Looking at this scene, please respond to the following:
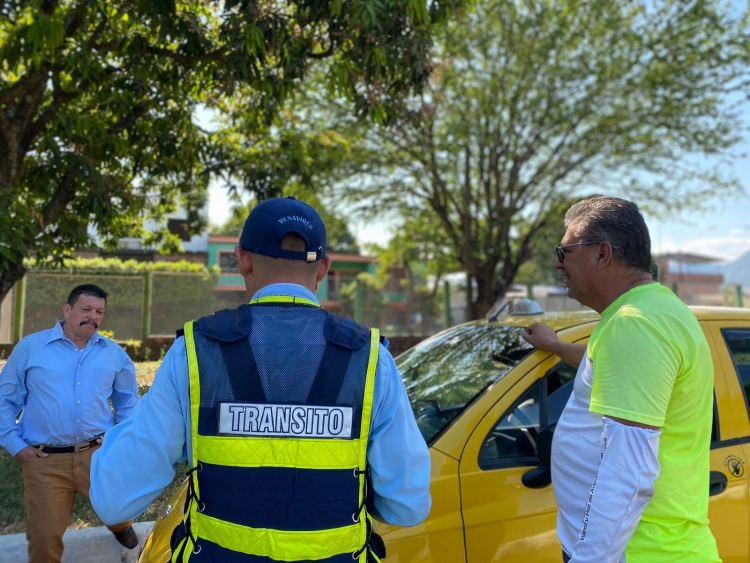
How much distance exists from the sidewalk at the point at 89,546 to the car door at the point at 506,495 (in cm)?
244

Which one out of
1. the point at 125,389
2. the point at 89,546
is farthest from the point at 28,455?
the point at 89,546

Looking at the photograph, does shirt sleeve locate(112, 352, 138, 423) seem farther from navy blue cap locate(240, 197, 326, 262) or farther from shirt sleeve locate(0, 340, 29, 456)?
navy blue cap locate(240, 197, 326, 262)

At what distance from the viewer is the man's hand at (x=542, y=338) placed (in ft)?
8.93

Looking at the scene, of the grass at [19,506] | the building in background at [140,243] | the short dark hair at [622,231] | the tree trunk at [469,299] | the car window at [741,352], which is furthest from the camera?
the tree trunk at [469,299]

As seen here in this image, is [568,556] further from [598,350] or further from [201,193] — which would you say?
[201,193]

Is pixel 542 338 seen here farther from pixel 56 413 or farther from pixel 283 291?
pixel 56 413

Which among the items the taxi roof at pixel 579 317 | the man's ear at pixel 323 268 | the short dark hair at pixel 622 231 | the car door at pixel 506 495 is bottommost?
the car door at pixel 506 495

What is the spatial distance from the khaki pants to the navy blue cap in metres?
2.60

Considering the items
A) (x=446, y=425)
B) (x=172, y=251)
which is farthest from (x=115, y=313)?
(x=446, y=425)

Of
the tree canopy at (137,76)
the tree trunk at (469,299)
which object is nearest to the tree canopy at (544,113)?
the tree trunk at (469,299)

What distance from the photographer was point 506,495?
8.16 feet

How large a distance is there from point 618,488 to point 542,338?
1.21 meters

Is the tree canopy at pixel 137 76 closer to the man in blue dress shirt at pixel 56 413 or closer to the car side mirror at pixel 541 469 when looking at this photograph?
the man in blue dress shirt at pixel 56 413

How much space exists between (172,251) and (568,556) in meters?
7.50
